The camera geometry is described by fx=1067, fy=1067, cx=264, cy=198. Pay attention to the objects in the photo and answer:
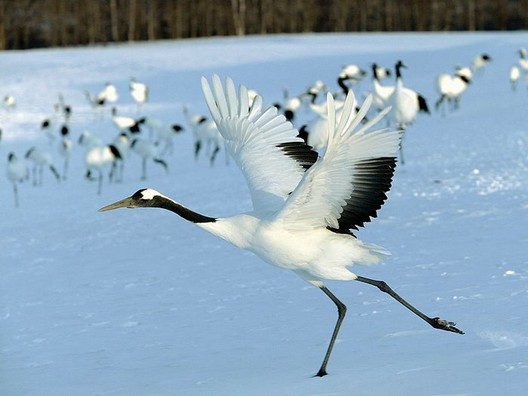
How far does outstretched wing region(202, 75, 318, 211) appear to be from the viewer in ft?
15.4

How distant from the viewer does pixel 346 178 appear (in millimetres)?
4008

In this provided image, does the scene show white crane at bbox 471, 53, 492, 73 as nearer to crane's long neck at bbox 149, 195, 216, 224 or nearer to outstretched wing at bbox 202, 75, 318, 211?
outstretched wing at bbox 202, 75, 318, 211

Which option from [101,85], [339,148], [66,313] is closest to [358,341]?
[339,148]

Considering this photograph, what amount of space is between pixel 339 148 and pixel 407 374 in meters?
0.86

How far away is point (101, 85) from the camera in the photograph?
26.2m

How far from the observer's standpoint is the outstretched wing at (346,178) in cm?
381

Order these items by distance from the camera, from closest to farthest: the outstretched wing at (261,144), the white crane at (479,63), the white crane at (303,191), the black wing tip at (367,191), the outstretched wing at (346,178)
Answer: the outstretched wing at (346,178)
the white crane at (303,191)
the black wing tip at (367,191)
the outstretched wing at (261,144)
the white crane at (479,63)

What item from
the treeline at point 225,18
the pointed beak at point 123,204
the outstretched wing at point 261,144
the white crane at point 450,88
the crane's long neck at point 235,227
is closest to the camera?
Answer: the crane's long neck at point 235,227

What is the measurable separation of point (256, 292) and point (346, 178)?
2.74 meters

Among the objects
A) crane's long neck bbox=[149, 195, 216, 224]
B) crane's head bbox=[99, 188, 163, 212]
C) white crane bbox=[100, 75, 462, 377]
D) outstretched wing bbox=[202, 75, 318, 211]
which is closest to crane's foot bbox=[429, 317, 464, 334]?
white crane bbox=[100, 75, 462, 377]

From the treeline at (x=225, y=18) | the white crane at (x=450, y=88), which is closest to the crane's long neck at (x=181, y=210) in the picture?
the white crane at (x=450, y=88)

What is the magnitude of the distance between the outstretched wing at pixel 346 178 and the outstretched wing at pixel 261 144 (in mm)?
464

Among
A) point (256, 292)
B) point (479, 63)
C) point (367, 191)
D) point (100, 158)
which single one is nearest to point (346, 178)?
point (367, 191)

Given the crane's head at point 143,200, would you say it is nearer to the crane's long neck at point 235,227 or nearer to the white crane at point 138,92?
the crane's long neck at point 235,227
